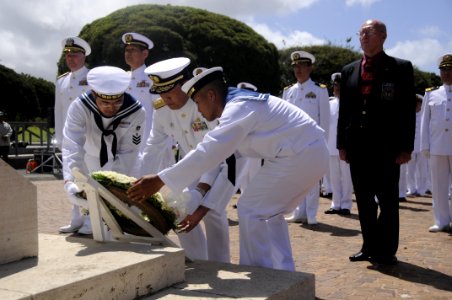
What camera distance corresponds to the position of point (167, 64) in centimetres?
502

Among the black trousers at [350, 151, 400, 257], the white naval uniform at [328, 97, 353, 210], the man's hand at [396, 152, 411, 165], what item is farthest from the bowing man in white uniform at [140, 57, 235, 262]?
the white naval uniform at [328, 97, 353, 210]

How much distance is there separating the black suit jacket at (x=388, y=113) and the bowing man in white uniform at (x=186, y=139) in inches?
73.6

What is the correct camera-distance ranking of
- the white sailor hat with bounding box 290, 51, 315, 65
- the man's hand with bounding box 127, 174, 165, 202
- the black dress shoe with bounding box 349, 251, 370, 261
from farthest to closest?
the white sailor hat with bounding box 290, 51, 315, 65 → the black dress shoe with bounding box 349, 251, 370, 261 → the man's hand with bounding box 127, 174, 165, 202

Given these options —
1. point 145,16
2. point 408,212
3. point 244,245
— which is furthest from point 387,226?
point 145,16

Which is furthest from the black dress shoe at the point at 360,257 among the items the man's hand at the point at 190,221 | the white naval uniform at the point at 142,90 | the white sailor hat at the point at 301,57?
the white sailor hat at the point at 301,57

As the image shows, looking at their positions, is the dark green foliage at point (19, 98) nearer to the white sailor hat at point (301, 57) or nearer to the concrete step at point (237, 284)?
the white sailor hat at point (301, 57)

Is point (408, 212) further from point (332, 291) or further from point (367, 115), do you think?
point (332, 291)

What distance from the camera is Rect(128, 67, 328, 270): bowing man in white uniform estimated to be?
4.15 meters

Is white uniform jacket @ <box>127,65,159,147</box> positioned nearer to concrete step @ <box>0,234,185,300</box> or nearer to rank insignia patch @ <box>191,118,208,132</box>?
rank insignia patch @ <box>191,118,208,132</box>

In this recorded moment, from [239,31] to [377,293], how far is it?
1145 inches

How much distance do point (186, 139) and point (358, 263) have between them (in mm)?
2208

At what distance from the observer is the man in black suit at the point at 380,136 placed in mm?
6191

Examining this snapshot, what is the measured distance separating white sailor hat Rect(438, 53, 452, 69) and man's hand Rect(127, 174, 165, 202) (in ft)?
18.1

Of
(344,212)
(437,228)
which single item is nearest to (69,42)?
(344,212)
